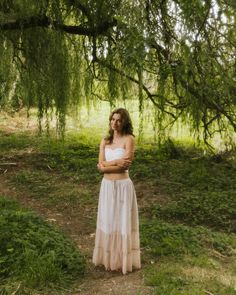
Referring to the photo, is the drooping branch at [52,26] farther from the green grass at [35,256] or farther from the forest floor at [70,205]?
the green grass at [35,256]

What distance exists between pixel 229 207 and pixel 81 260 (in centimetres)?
285

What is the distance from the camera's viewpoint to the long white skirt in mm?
4730

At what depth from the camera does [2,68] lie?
889 cm

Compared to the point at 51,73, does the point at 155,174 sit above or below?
below

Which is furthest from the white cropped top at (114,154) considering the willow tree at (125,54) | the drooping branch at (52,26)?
the drooping branch at (52,26)

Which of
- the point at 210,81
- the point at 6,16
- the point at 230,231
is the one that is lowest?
the point at 230,231

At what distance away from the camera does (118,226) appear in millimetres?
4781

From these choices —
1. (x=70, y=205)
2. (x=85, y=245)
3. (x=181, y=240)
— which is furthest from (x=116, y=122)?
(x=70, y=205)

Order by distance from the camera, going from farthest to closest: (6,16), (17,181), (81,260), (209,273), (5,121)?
1. (5,121)
2. (17,181)
3. (6,16)
4. (81,260)
5. (209,273)

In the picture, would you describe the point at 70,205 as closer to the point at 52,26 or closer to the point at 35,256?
the point at 52,26

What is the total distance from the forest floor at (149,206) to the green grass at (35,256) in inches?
5.4

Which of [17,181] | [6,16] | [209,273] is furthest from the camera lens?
[17,181]

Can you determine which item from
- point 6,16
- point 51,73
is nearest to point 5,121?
point 51,73

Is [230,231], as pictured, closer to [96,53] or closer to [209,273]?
[209,273]
